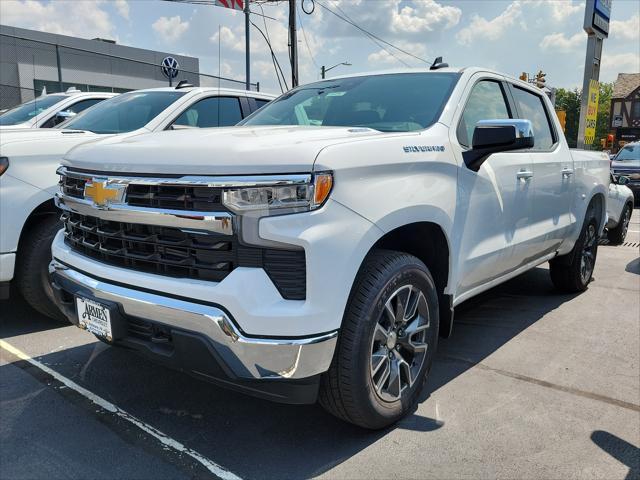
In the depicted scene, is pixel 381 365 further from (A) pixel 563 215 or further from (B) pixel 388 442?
(A) pixel 563 215

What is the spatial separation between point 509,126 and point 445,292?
1009 mm

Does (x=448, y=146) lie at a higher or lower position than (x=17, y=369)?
higher

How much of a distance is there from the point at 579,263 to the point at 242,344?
428 centimetres

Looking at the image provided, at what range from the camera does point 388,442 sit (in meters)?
2.76

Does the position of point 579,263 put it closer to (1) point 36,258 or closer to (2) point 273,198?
(2) point 273,198

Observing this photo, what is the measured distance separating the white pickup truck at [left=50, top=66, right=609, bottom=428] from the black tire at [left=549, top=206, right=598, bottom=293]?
2.18m

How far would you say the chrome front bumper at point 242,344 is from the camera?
2.20 meters

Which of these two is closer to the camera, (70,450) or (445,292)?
(70,450)

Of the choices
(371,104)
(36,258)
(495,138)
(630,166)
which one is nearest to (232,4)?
(371,104)

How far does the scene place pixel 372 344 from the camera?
2.58 metres

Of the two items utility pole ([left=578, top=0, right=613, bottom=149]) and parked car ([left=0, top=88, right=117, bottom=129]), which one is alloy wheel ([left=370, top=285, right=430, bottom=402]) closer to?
parked car ([left=0, top=88, right=117, bottom=129])

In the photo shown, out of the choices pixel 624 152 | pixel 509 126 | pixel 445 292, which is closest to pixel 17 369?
pixel 445 292

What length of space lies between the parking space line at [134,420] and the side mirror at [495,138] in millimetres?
2132

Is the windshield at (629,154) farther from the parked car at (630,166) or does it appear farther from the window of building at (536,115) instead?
the window of building at (536,115)
